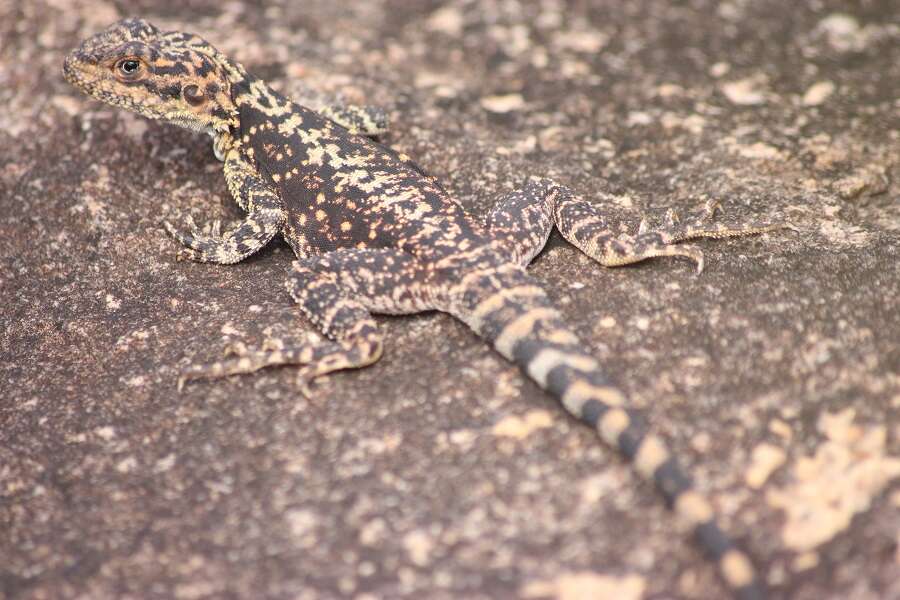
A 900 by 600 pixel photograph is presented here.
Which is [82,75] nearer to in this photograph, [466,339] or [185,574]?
[466,339]

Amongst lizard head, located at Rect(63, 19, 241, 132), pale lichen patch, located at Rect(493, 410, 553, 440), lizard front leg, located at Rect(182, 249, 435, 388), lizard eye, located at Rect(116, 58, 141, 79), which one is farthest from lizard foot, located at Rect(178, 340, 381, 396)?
lizard eye, located at Rect(116, 58, 141, 79)

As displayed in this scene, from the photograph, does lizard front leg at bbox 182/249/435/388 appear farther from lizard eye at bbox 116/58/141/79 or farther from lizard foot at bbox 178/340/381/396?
lizard eye at bbox 116/58/141/79

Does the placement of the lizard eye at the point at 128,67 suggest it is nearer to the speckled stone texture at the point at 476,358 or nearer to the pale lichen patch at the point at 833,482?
the speckled stone texture at the point at 476,358

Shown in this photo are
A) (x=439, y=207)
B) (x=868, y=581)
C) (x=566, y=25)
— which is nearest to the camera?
(x=868, y=581)

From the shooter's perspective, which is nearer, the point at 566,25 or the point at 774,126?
the point at 774,126

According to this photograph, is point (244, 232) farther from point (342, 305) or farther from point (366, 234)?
point (342, 305)

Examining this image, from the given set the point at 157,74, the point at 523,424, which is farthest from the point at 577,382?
the point at 157,74

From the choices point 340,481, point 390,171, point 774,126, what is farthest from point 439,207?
point 774,126
